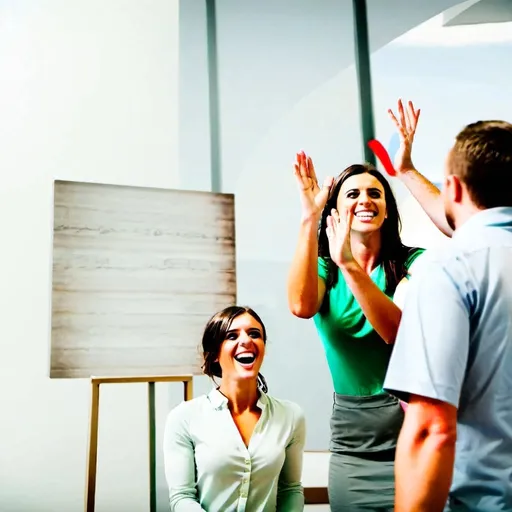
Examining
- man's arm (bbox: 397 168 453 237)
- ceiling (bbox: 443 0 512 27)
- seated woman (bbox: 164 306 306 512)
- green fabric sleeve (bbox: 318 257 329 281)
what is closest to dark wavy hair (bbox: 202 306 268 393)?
seated woman (bbox: 164 306 306 512)

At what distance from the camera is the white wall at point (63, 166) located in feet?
7.98

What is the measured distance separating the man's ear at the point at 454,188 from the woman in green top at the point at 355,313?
1.59 ft

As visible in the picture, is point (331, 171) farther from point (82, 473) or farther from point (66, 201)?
point (82, 473)

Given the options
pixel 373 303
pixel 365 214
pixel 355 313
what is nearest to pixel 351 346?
pixel 355 313

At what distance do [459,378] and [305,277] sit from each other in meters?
0.80

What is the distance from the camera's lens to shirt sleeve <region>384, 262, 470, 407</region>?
36.5 inches

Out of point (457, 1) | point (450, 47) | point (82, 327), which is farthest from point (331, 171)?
point (82, 327)

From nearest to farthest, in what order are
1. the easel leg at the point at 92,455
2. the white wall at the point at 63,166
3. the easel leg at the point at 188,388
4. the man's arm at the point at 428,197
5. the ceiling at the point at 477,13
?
the man's arm at the point at 428,197, the easel leg at the point at 92,455, the easel leg at the point at 188,388, the white wall at the point at 63,166, the ceiling at the point at 477,13

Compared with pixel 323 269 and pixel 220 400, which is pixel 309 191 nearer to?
pixel 323 269

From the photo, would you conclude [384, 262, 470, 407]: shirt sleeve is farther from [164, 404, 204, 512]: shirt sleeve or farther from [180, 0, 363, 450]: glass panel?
[180, 0, 363, 450]: glass panel

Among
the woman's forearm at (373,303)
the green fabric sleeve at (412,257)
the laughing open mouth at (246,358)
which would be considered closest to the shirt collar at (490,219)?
the woman's forearm at (373,303)

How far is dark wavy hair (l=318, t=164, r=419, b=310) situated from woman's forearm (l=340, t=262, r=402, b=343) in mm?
210

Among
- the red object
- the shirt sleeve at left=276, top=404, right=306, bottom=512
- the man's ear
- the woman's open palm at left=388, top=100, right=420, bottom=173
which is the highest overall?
the red object

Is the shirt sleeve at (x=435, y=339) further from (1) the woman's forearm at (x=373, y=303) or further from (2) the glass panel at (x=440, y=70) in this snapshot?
(2) the glass panel at (x=440, y=70)
